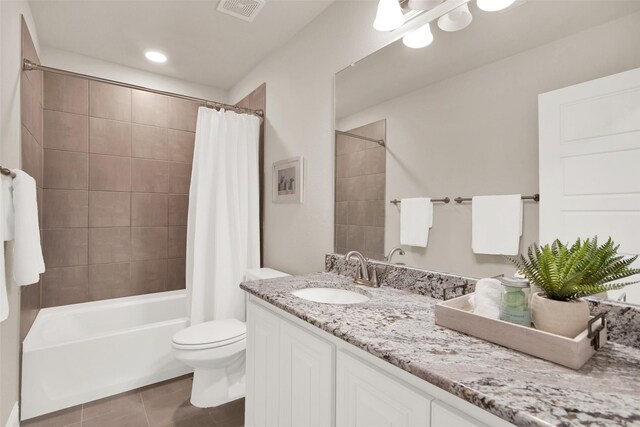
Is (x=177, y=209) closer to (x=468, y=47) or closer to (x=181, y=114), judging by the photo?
(x=181, y=114)

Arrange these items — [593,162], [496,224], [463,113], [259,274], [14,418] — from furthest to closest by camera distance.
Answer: [259,274], [14,418], [463,113], [496,224], [593,162]

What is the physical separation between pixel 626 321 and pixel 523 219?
1.25 ft

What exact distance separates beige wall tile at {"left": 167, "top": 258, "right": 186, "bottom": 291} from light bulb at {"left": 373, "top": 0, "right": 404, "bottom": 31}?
2.71m

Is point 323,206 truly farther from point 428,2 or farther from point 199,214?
point 428,2

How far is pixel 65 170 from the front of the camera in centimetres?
257

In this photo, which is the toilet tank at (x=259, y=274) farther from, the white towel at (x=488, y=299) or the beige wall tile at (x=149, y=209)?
the white towel at (x=488, y=299)

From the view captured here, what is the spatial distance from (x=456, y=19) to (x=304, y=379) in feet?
5.03

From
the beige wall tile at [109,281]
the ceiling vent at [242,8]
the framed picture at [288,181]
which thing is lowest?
the beige wall tile at [109,281]

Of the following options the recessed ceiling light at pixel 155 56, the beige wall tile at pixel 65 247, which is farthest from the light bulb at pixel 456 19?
the beige wall tile at pixel 65 247

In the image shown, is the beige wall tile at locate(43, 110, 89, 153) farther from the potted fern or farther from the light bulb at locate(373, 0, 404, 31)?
the potted fern

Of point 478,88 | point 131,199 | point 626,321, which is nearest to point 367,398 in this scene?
point 626,321

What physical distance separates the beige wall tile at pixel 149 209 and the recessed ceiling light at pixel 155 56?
118 centimetres

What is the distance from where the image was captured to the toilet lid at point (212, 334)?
186 cm

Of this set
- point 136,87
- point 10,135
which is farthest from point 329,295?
point 136,87
